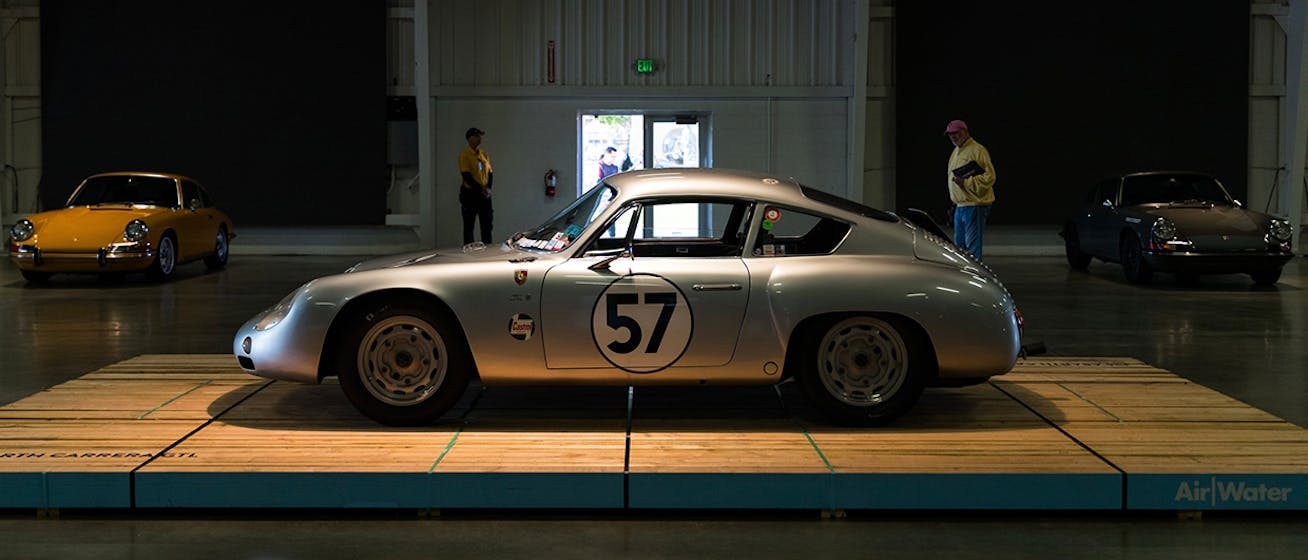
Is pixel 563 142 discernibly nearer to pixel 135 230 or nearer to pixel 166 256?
pixel 166 256

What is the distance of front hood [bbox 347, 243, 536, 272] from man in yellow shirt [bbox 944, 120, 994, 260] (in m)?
6.32

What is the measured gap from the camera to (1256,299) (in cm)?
1300

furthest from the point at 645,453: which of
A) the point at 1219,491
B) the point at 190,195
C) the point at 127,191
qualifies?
the point at 190,195

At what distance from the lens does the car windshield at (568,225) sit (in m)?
6.36

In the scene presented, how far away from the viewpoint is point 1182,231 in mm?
13828

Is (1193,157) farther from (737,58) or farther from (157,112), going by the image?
(157,112)

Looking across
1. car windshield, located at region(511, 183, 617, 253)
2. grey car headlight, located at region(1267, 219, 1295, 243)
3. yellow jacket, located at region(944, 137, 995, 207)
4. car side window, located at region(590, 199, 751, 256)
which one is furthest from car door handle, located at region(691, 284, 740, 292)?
grey car headlight, located at region(1267, 219, 1295, 243)

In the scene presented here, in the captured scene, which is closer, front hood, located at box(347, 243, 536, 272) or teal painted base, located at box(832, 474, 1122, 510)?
teal painted base, located at box(832, 474, 1122, 510)

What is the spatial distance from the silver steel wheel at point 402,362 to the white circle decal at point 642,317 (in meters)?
0.74

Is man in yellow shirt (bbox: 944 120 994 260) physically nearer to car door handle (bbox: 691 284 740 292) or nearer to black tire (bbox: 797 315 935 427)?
black tire (bbox: 797 315 935 427)

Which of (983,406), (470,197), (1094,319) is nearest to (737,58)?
(470,197)

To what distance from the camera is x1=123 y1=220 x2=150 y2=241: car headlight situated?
14055 millimetres

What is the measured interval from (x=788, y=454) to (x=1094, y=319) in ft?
21.9

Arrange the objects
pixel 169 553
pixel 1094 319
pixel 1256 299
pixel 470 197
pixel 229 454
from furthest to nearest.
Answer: pixel 470 197 → pixel 1256 299 → pixel 1094 319 → pixel 229 454 → pixel 169 553
